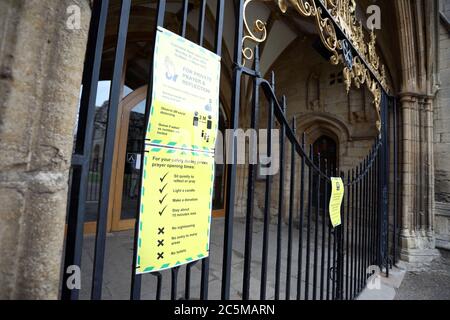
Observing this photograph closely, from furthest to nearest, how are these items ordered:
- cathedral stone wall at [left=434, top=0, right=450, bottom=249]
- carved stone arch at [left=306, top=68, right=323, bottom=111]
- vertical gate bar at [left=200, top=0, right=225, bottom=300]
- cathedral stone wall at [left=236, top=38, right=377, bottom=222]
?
carved stone arch at [left=306, top=68, right=323, bottom=111]
cathedral stone wall at [left=236, top=38, right=377, bottom=222]
cathedral stone wall at [left=434, top=0, right=450, bottom=249]
vertical gate bar at [left=200, top=0, right=225, bottom=300]

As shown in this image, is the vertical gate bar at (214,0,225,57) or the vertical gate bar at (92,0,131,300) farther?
the vertical gate bar at (214,0,225,57)

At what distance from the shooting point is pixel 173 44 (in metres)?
0.85

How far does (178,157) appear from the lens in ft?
2.82

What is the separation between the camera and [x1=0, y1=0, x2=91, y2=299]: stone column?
541mm

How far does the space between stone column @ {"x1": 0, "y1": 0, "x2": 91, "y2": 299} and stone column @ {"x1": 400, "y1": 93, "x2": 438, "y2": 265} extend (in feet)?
14.4

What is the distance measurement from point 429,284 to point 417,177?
5.10 ft

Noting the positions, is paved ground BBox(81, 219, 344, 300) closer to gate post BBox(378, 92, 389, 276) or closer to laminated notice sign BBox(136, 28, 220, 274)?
gate post BBox(378, 92, 389, 276)

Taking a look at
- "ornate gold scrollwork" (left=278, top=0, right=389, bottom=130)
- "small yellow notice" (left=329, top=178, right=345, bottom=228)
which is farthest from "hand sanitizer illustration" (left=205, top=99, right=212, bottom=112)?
"small yellow notice" (left=329, top=178, right=345, bottom=228)

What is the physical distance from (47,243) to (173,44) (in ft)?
2.30

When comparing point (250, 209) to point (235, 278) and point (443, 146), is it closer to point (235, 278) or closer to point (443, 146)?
point (235, 278)

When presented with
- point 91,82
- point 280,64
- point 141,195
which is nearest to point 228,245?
point 141,195

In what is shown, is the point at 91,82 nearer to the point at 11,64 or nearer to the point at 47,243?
the point at 11,64

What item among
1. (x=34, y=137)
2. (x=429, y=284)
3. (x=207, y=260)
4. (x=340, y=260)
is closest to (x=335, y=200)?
(x=340, y=260)
